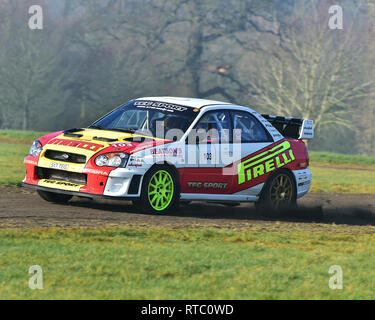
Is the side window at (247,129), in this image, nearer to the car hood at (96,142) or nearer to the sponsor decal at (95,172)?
the car hood at (96,142)

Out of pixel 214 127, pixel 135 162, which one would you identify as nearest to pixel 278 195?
pixel 214 127

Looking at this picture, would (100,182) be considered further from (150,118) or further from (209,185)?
(209,185)

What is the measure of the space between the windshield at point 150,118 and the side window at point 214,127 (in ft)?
0.58

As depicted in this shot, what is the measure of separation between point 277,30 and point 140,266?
4449 centimetres

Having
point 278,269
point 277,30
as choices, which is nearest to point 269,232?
point 278,269

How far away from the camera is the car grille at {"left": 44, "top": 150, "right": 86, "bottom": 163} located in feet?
31.1

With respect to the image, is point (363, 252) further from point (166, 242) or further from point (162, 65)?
point (162, 65)

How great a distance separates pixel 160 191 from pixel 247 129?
2.13 metres

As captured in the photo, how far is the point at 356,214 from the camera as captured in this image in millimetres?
12539

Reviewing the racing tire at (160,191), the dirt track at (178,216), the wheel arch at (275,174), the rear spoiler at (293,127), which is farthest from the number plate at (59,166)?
the rear spoiler at (293,127)

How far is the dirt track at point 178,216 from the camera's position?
8.91 meters

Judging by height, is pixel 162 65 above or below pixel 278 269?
above

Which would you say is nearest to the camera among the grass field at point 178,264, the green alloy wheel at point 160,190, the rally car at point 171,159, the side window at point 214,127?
the grass field at point 178,264

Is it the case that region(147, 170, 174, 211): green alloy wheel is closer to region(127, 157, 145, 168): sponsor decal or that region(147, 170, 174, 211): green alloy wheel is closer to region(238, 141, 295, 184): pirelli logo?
region(127, 157, 145, 168): sponsor decal
